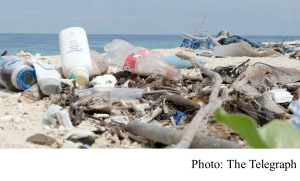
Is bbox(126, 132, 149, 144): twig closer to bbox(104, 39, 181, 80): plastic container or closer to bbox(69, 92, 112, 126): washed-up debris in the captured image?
bbox(69, 92, 112, 126): washed-up debris

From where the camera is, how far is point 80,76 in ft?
12.0

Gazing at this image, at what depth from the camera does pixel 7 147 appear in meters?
1.94

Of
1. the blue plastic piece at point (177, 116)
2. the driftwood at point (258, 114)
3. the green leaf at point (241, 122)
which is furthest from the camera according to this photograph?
the blue plastic piece at point (177, 116)

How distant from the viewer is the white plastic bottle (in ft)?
12.2

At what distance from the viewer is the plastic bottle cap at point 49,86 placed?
320 centimetres

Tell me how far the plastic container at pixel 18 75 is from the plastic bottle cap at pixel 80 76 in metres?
0.40

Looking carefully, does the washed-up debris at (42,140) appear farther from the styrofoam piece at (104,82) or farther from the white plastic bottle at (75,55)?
the white plastic bottle at (75,55)

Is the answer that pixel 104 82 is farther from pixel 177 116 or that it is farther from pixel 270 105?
pixel 270 105

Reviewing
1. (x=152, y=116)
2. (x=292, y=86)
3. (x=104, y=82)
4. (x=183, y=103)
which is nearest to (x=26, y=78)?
(x=104, y=82)

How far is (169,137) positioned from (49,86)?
1676 millimetres

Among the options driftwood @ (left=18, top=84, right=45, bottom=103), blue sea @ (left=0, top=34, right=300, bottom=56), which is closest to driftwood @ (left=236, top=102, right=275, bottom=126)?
driftwood @ (left=18, top=84, right=45, bottom=103)

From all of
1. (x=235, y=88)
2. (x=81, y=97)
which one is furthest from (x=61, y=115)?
(x=235, y=88)

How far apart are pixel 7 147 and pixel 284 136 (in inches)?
53.6

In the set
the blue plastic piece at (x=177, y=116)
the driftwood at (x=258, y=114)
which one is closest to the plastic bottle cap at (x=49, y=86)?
the blue plastic piece at (x=177, y=116)
